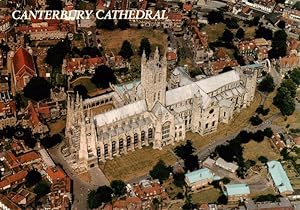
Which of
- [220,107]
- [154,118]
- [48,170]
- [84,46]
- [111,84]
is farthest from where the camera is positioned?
[84,46]

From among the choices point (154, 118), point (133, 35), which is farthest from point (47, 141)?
point (133, 35)

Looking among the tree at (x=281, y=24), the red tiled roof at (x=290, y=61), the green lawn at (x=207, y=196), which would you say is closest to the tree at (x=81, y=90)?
the green lawn at (x=207, y=196)

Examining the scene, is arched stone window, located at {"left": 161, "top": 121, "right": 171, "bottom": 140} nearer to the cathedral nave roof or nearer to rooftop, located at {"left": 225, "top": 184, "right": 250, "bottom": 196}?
the cathedral nave roof

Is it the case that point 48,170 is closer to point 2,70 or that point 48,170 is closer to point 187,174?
point 187,174

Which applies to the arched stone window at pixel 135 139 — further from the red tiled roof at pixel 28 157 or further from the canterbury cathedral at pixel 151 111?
the red tiled roof at pixel 28 157

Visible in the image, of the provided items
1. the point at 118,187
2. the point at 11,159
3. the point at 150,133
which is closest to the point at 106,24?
the point at 150,133

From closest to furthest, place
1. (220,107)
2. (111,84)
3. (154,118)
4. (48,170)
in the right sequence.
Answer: (48,170) → (154,118) → (220,107) → (111,84)

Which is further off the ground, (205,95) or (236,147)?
(205,95)
